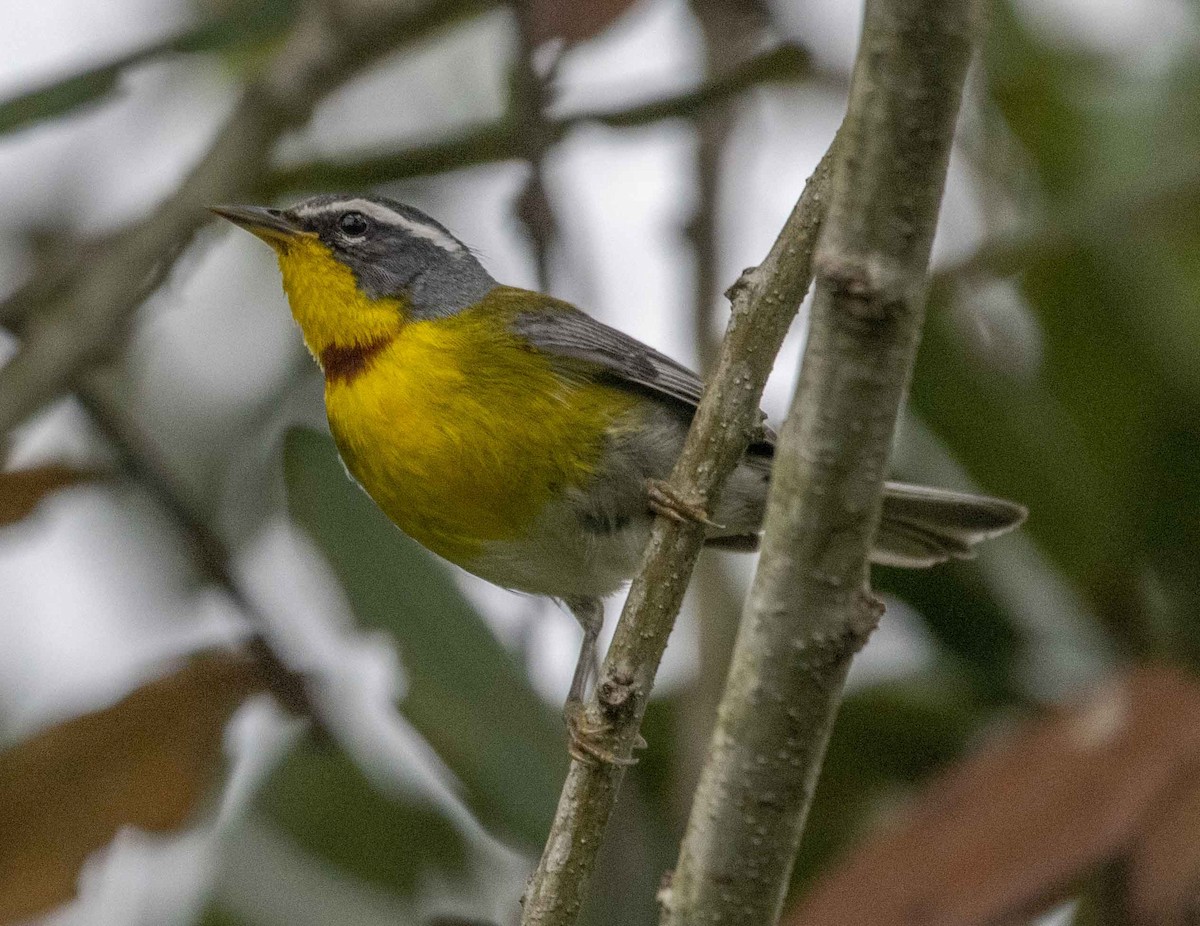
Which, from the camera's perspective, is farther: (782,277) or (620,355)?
(620,355)

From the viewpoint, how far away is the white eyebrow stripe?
459 centimetres

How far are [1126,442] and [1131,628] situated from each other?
0.57 meters

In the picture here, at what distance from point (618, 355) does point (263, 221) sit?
1093mm

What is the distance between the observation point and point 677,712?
4.25 m

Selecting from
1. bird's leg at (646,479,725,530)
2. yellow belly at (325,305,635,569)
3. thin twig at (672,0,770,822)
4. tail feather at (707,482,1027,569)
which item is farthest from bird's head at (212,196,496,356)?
bird's leg at (646,479,725,530)

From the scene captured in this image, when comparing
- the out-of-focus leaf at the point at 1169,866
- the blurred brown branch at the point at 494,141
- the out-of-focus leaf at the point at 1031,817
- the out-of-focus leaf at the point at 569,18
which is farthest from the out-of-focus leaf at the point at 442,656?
the out-of-focus leaf at the point at 1169,866

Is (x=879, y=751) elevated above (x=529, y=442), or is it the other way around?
(x=529, y=442)

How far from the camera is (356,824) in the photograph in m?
4.15

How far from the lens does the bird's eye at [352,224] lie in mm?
4574

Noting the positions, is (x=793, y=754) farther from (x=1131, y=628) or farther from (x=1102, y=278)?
(x=1102, y=278)

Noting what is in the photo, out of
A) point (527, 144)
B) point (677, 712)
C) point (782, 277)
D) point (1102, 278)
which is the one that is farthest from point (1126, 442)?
point (782, 277)

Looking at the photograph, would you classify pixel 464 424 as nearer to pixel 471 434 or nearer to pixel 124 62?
pixel 471 434

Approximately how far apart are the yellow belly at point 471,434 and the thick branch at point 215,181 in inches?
24.6

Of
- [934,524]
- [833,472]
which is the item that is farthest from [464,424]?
[833,472]
